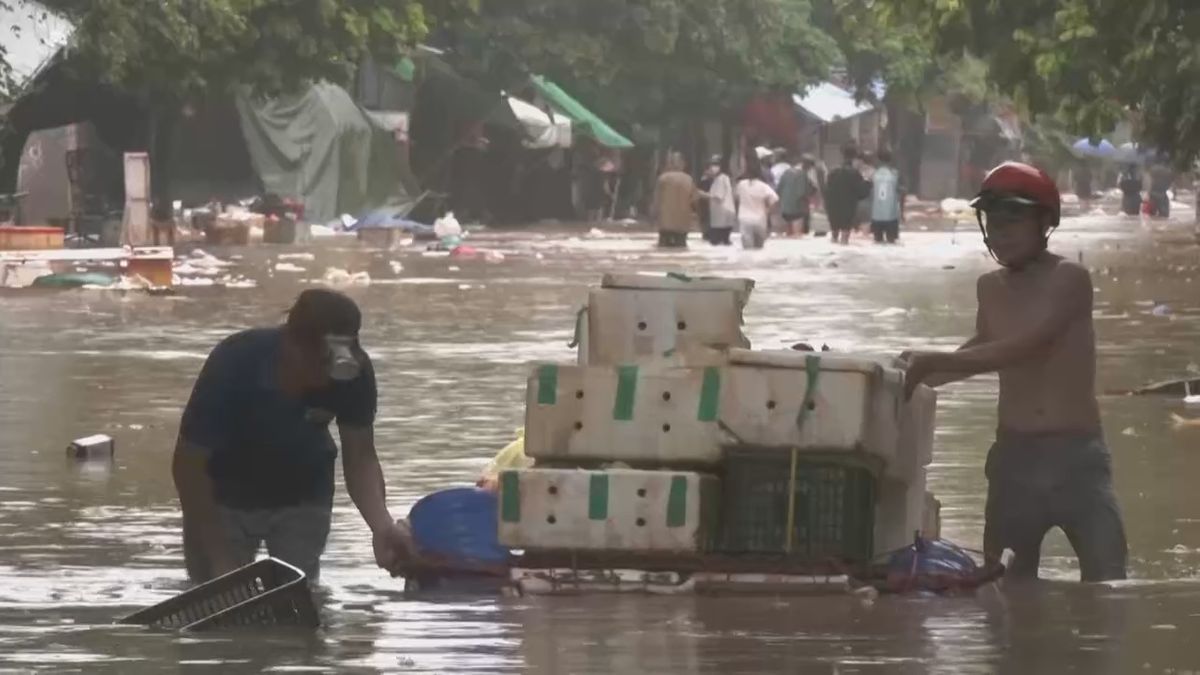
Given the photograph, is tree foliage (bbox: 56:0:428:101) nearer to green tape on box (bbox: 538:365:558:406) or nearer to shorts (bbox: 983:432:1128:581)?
green tape on box (bbox: 538:365:558:406)

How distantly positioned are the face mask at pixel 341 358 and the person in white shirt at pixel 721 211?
122 feet

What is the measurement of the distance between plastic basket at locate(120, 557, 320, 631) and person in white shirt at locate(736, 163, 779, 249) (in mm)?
34838

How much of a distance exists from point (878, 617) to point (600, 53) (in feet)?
166

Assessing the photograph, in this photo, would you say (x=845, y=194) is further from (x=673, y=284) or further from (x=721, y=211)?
(x=673, y=284)

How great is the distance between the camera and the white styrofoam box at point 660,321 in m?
8.49

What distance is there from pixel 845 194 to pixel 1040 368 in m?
36.9

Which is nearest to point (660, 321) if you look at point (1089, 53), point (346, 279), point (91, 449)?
point (91, 449)

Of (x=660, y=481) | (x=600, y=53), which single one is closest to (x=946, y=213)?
(x=600, y=53)

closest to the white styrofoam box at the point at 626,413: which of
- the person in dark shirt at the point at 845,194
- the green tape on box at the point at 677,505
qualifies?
the green tape on box at the point at 677,505

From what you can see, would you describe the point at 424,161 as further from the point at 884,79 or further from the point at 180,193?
the point at 884,79

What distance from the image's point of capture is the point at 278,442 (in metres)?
7.73

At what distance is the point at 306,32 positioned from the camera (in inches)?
1628

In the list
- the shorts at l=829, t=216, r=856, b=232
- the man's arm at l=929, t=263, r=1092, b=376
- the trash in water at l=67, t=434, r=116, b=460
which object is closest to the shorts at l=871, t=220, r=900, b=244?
the shorts at l=829, t=216, r=856, b=232

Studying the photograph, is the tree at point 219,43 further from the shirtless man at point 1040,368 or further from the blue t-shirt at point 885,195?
the shirtless man at point 1040,368
